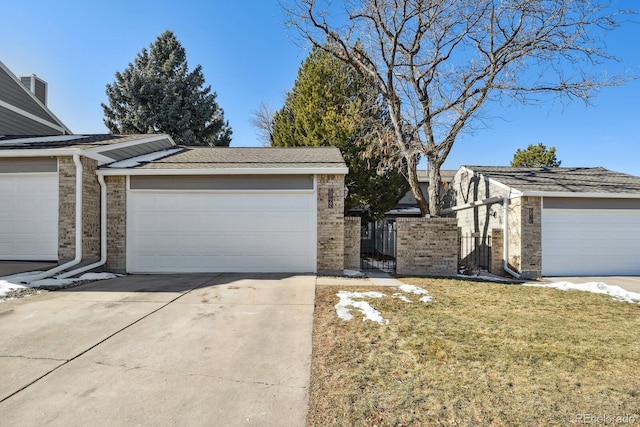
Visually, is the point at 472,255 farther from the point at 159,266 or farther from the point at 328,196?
the point at 159,266

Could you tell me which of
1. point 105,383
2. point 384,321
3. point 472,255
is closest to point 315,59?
point 472,255

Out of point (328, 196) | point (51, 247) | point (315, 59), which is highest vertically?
point (315, 59)

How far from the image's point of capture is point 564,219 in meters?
9.57

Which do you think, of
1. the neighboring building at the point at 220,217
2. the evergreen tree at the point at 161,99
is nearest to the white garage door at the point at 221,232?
the neighboring building at the point at 220,217

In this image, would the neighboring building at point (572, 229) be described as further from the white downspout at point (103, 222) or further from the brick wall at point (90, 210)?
the brick wall at point (90, 210)

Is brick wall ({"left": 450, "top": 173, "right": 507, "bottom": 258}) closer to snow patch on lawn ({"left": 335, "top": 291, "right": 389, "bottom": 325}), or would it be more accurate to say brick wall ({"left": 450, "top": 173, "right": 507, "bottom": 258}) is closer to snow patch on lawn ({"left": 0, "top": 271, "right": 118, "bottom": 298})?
snow patch on lawn ({"left": 335, "top": 291, "right": 389, "bottom": 325})

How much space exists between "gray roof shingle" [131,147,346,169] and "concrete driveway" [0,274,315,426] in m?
3.88

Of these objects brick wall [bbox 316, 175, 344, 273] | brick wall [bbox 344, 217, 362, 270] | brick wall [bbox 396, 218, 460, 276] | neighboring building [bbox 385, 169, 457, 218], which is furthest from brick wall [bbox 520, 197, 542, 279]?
neighboring building [bbox 385, 169, 457, 218]

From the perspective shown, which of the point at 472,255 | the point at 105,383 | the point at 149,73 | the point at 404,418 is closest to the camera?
the point at 404,418

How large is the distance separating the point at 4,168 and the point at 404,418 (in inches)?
416

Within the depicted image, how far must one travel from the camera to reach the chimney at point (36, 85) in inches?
561

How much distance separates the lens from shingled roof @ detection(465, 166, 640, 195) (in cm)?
972

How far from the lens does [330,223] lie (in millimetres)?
8430

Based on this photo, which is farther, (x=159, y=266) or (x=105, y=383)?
(x=159, y=266)
